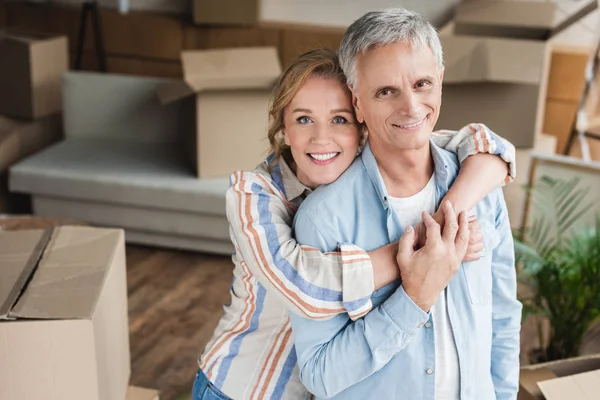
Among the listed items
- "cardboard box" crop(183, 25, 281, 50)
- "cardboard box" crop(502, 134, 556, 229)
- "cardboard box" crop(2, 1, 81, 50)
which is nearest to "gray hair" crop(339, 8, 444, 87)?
Answer: "cardboard box" crop(502, 134, 556, 229)

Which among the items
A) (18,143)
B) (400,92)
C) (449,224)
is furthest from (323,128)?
(18,143)

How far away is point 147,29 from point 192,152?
1.52 meters

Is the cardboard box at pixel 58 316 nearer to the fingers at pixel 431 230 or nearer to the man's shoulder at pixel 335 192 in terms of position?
the man's shoulder at pixel 335 192

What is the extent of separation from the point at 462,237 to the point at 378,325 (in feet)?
0.67

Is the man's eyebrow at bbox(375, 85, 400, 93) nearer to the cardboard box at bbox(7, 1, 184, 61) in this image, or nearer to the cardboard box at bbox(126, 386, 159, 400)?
the cardboard box at bbox(126, 386, 159, 400)

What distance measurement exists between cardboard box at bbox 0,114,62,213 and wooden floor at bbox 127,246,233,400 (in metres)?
0.71

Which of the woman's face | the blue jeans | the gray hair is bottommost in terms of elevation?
the blue jeans

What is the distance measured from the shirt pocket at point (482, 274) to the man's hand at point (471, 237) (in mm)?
26

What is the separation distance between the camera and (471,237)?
4.33ft

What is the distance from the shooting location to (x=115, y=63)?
523 cm

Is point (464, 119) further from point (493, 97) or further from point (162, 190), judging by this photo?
point (162, 190)

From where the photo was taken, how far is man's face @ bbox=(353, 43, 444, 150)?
1.25 meters

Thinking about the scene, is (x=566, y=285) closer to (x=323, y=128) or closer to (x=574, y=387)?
(x=574, y=387)

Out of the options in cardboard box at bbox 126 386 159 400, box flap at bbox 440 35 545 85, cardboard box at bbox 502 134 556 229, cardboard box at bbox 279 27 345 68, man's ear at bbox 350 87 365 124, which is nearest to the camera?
man's ear at bbox 350 87 365 124
